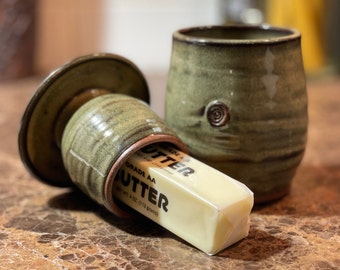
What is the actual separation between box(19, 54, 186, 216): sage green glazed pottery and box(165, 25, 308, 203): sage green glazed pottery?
39 millimetres

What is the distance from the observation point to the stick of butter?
19.3 inches

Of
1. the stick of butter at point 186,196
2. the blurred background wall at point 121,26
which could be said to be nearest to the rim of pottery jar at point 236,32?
the stick of butter at point 186,196

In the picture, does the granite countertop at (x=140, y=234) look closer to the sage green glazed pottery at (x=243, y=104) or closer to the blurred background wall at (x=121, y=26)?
the sage green glazed pottery at (x=243, y=104)

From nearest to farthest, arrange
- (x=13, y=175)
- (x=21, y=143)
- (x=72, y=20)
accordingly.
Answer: (x=21, y=143) < (x=13, y=175) < (x=72, y=20)

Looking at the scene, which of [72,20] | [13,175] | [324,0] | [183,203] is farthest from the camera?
[72,20]

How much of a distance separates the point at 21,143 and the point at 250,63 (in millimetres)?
259

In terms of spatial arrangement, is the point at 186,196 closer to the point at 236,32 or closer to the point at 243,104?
the point at 243,104

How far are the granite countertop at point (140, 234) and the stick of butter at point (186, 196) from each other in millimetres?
21

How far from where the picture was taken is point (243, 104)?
22.4 inches

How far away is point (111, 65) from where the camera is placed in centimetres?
64

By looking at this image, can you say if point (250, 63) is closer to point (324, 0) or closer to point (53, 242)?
point (53, 242)

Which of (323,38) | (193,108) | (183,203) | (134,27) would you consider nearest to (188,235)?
(183,203)

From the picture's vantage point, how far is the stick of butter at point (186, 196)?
490mm

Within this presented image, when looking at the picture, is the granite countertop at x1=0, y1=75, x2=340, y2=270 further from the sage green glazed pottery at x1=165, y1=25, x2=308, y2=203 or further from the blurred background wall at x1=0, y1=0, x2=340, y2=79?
the blurred background wall at x1=0, y1=0, x2=340, y2=79
